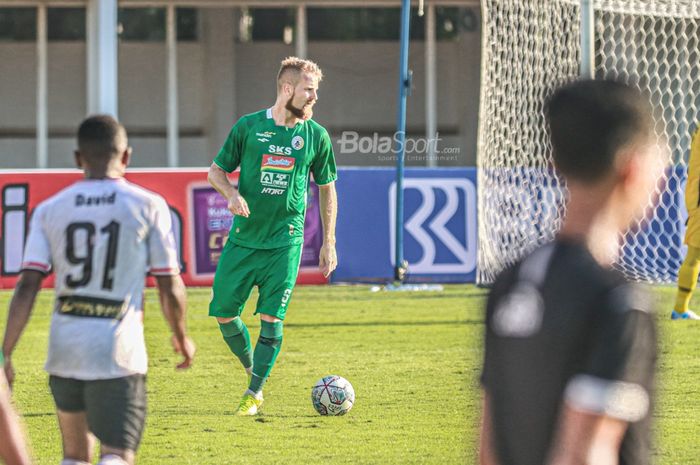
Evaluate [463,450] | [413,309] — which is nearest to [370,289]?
[413,309]

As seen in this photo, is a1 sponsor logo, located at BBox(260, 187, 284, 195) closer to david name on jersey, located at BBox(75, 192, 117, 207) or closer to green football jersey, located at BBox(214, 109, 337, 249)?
green football jersey, located at BBox(214, 109, 337, 249)

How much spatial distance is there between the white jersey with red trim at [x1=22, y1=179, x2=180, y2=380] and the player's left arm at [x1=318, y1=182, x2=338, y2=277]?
10.6 ft

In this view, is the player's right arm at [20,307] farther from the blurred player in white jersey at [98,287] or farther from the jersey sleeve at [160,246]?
the jersey sleeve at [160,246]

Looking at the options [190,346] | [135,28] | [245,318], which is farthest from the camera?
[135,28]

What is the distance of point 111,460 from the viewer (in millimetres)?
3871

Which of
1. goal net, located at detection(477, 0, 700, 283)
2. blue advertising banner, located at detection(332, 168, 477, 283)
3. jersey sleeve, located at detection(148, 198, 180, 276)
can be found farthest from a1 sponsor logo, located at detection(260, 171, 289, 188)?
blue advertising banner, located at detection(332, 168, 477, 283)

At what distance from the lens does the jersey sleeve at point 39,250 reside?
408 centimetres

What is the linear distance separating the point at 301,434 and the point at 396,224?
8.11 metres

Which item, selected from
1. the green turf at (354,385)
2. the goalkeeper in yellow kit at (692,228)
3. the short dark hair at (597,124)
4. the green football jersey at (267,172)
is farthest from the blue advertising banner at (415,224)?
the short dark hair at (597,124)

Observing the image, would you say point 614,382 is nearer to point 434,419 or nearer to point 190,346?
point 190,346

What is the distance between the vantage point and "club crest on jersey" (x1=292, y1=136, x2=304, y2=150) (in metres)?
7.25

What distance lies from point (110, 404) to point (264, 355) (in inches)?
124

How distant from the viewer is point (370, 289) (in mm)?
14812

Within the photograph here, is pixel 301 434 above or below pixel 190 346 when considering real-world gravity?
below
